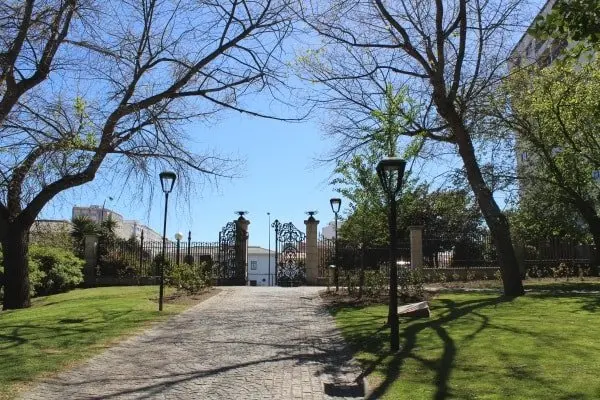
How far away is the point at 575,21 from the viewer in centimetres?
616

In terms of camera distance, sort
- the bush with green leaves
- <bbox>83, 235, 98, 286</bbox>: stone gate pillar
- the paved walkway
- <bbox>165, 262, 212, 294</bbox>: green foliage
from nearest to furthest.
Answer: the paved walkway
<bbox>165, 262, 212, 294</bbox>: green foliage
the bush with green leaves
<bbox>83, 235, 98, 286</bbox>: stone gate pillar

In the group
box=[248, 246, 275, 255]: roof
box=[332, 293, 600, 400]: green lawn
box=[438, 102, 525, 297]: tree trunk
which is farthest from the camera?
box=[248, 246, 275, 255]: roof

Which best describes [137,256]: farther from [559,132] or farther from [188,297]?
[559,132]

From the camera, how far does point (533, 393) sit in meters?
6.60

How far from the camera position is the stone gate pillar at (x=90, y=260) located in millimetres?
28017

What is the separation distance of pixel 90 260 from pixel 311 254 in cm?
1012

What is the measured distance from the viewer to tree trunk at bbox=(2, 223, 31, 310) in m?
17.5

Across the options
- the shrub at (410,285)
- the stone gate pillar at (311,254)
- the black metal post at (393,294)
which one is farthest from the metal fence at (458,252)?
the black metal post at (393,294)

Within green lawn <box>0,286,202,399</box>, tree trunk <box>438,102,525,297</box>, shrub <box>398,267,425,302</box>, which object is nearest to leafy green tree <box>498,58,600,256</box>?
tree trunk <box>438,102,525,297</box>

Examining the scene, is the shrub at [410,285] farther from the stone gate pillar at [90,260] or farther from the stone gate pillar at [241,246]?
the stone gate pillar at [90,260]

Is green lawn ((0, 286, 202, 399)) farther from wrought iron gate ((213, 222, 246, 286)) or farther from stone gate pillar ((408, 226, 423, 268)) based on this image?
stone gate pillar ((408, 226, 423, 268))

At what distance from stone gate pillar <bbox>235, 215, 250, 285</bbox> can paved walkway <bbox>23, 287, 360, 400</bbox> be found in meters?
14.0

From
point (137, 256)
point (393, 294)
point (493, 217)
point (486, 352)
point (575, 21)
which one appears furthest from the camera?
→ point (137, 256)

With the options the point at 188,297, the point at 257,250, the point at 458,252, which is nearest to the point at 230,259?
the point at 188,297
